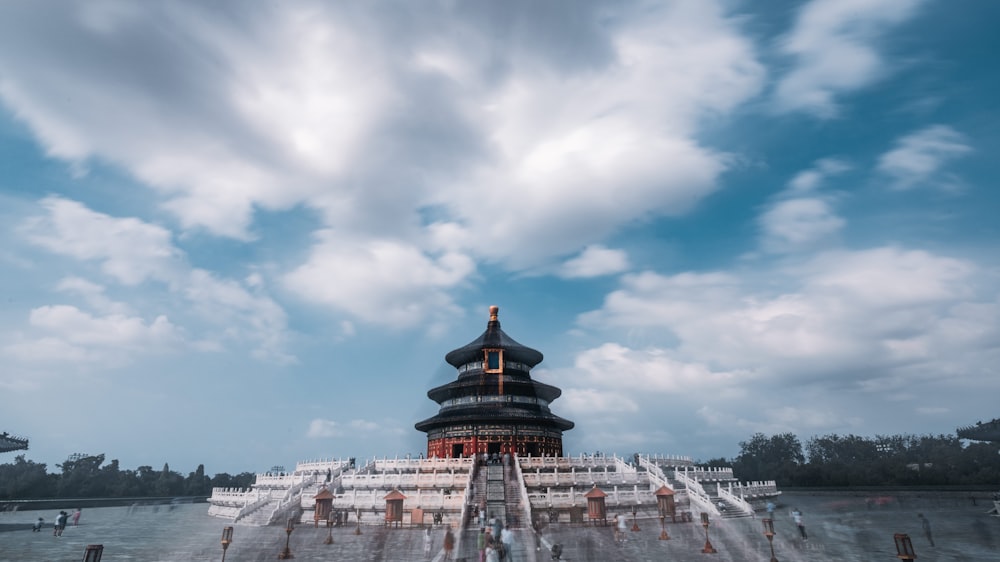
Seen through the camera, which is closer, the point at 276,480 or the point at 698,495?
the point at 698,495

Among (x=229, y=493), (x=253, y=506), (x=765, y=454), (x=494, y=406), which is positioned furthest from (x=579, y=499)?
(x=765, y=454)

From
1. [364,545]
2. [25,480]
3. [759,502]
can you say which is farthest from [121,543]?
[25,480]

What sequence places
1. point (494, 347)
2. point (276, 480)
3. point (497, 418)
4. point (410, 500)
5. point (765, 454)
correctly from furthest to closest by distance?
point (765, 454) → point (494, 347) → point (497, 418) → point (276, 480) → point (410, 500)

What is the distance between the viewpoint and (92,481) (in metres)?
86.8

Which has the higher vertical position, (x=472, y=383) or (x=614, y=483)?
(x=472, y=383)

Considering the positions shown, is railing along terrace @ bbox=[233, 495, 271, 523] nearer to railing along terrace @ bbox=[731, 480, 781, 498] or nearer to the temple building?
the temple building

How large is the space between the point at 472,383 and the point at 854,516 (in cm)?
3313

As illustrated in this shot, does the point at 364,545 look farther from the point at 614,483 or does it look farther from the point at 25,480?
the point at 25,480

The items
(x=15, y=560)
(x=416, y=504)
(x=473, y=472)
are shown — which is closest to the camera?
(x=15, y=560)

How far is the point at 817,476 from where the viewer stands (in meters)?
75.6

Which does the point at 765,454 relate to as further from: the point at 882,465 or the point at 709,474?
the point at 709,474

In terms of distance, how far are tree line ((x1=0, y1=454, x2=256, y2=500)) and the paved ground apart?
58704 mm

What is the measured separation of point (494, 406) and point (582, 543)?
28660 mm

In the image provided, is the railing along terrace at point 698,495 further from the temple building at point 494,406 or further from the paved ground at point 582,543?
the temple building at point 494,406
